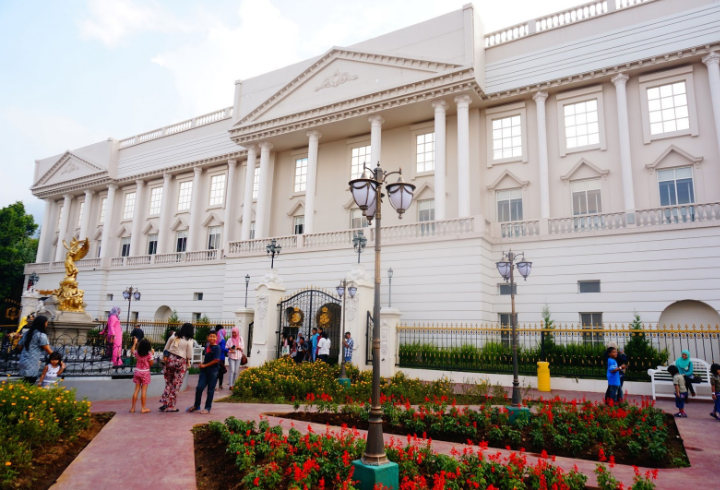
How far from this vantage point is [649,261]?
1733 cm

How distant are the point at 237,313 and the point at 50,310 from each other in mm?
6935

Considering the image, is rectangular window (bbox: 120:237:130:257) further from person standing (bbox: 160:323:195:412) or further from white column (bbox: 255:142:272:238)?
person standing (bbox: 160:323:195:412)

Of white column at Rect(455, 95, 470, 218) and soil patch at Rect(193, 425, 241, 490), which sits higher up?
white column at Rect(455, 95, 470, 218)

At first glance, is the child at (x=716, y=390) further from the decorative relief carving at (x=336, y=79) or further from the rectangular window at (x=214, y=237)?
the rectangular window at (x=214, y=237)

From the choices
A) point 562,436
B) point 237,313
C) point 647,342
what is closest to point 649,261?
point 647,342

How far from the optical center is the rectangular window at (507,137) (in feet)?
73.0

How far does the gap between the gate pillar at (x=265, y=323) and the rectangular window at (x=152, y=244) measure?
64.3ft

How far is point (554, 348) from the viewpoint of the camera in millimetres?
15656

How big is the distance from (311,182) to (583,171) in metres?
13.0

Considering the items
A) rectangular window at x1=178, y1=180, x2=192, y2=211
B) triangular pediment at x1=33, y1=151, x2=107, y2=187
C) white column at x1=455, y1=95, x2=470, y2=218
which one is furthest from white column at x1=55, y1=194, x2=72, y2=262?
white column at x1=455, y1=95, x2=470, y2=218

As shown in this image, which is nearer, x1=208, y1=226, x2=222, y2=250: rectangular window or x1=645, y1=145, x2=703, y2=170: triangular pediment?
x1=645, y1=145, x2=703, y2=170: triangular pediment

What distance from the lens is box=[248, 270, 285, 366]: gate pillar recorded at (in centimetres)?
1808

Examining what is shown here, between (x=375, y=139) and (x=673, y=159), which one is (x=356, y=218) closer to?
(x=375, y=139)

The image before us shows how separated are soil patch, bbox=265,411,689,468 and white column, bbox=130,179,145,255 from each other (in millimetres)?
29525
